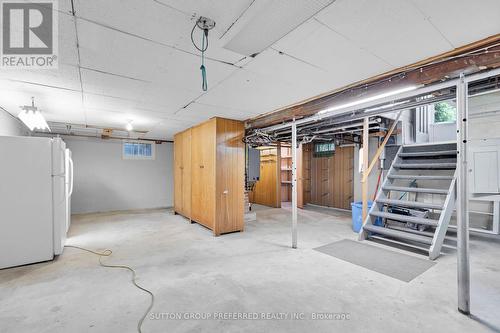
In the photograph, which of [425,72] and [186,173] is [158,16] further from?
[186,173]

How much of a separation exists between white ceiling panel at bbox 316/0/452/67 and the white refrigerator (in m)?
3.90

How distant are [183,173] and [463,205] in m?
5.56

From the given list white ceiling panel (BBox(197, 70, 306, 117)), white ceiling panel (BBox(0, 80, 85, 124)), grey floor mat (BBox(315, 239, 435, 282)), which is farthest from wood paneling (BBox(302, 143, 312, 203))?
white ceiling panel (BBox(0, 80, 85, 124))

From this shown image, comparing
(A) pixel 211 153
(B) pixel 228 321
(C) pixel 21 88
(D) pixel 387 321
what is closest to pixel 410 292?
(D) pixel 387 321

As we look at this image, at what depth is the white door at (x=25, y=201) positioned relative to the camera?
2.96 m

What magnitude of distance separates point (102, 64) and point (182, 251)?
271cm

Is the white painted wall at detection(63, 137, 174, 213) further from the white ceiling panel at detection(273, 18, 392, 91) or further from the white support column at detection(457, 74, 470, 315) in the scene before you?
the white support column at detection(457, 74, 470, 315)

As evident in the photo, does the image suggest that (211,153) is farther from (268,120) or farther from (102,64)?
(102,64)

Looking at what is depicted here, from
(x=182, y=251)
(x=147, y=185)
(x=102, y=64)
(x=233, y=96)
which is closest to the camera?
(x=102, y=64)

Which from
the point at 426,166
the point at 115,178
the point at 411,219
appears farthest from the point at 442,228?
the point at 115,178

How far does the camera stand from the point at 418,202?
12.4 ft

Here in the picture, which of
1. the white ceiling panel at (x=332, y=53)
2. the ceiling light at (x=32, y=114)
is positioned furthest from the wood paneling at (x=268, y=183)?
the ceiling light at (x=32, y=114)

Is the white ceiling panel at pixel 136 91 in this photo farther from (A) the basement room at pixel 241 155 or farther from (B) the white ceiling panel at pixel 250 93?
(B) the white ceiling panel at pixel 250 93

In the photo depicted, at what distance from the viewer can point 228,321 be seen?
6.23ft
